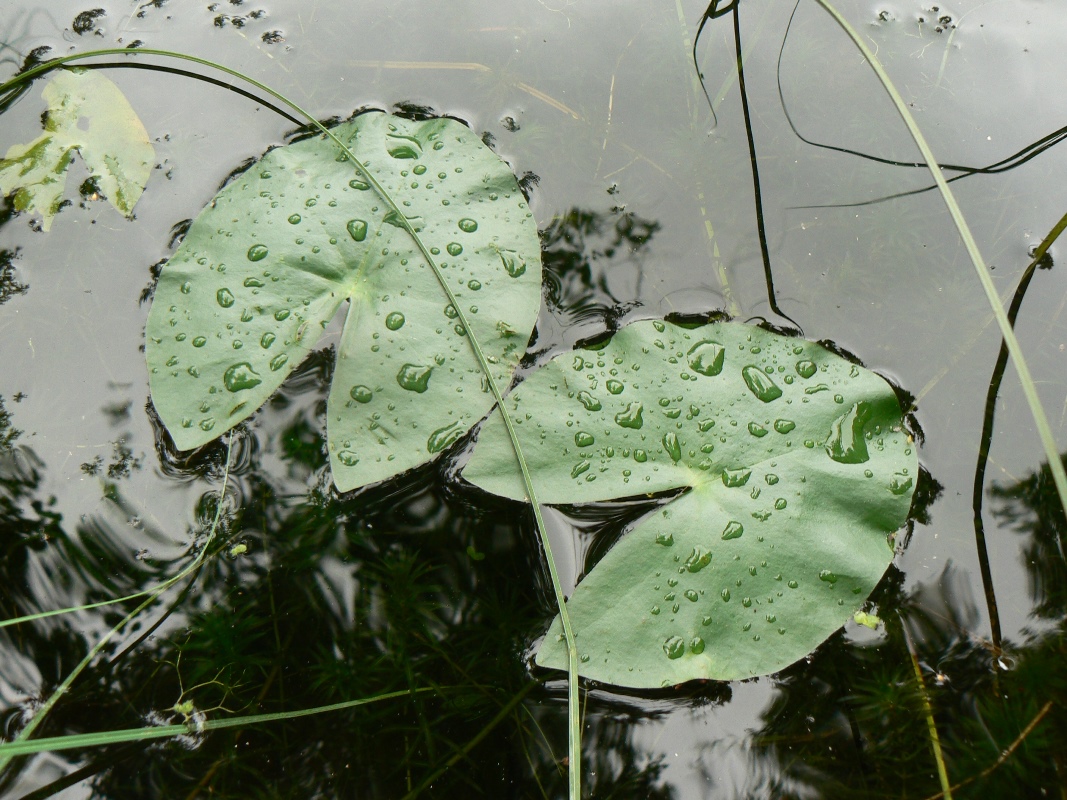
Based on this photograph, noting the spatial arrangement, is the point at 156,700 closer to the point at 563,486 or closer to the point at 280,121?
the point at 563,486

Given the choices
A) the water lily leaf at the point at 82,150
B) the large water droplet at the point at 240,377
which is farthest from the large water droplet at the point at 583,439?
the water lily leaf at the point at 82,150

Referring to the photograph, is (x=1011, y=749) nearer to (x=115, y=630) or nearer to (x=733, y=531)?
(x=733, y=531)

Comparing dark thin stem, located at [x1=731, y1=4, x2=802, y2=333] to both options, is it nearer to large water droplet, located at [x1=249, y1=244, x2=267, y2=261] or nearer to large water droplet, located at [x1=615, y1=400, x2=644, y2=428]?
large water droplet, located at [x1=615, y1=400, x2=644, y2=428]

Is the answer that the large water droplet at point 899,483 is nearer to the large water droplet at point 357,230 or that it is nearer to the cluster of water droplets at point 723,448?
the cluster of water droplets at point 723,448

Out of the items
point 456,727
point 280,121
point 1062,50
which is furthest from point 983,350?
point 280,121


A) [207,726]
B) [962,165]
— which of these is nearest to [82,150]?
[207,726]

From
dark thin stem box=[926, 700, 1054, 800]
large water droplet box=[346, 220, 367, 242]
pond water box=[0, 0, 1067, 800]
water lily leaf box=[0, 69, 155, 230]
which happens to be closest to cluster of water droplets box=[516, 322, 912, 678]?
pond water box=[0, 0, 1067, 800]
